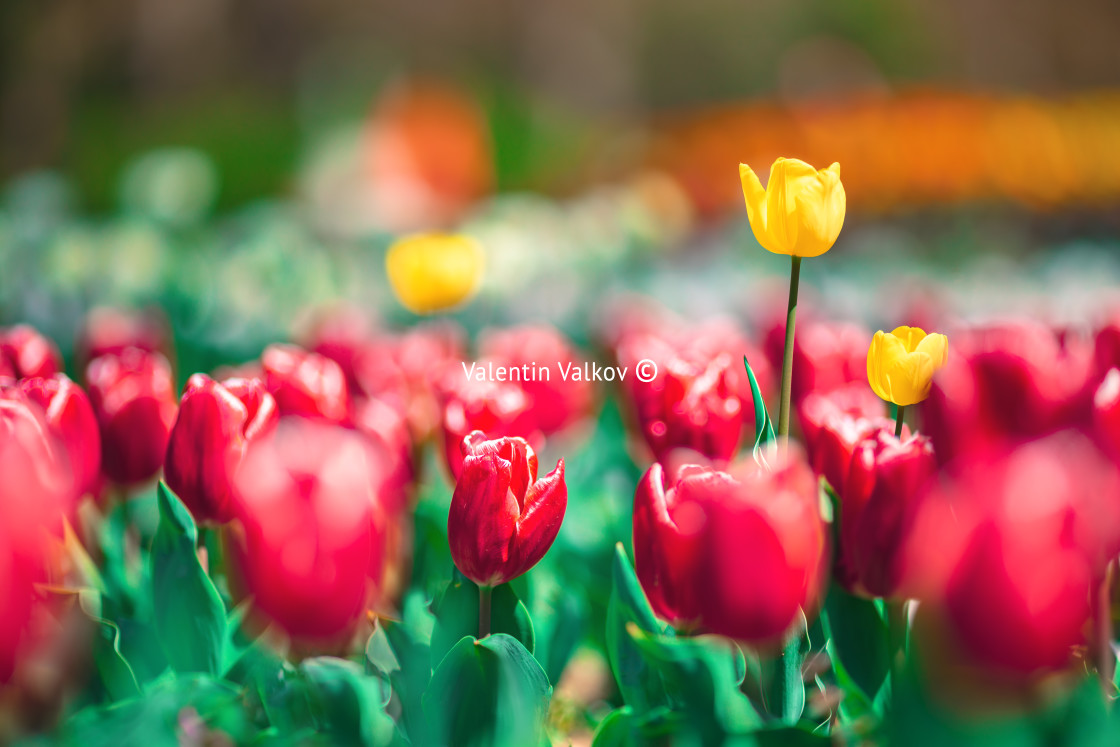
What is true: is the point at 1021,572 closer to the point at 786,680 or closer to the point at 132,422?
the point at 786,680

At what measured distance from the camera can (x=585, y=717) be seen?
83 cm

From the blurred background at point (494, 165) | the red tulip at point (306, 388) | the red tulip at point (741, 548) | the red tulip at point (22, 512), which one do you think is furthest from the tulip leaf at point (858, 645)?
the blurred background at point (494, 165)

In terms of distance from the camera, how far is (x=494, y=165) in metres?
7.61

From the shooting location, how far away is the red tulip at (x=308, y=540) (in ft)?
1.61

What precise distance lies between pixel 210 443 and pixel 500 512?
0.26 meters

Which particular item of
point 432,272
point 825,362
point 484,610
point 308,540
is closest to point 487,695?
point 484,610

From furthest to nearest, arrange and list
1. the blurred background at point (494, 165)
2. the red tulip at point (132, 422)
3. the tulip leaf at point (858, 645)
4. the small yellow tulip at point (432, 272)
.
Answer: the blurred background at point (494, 165)
the small yellow tulip at point (432, 272)
the red tulip at point (132, 422)
the tulip leaf at point (858, 645)

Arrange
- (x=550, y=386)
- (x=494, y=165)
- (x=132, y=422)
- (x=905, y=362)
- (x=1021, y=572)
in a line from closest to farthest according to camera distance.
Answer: (x=1021, y=572) < (x=905, y=362) < (x=132, y=422) < (x=550, y=386) < (x=494, y=165)

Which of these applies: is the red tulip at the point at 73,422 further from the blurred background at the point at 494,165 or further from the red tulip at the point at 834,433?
the blurred background at the point at 494,165

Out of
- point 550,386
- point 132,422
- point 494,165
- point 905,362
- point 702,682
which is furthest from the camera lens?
point 494,165

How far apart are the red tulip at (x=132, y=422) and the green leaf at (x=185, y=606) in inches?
3.9

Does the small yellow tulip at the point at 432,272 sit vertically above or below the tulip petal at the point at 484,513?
above

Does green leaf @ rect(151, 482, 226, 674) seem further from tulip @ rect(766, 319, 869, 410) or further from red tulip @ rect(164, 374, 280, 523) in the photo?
tulip @ rect(766, 319, 869, 410)

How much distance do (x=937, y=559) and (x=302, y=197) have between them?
6548 mm
